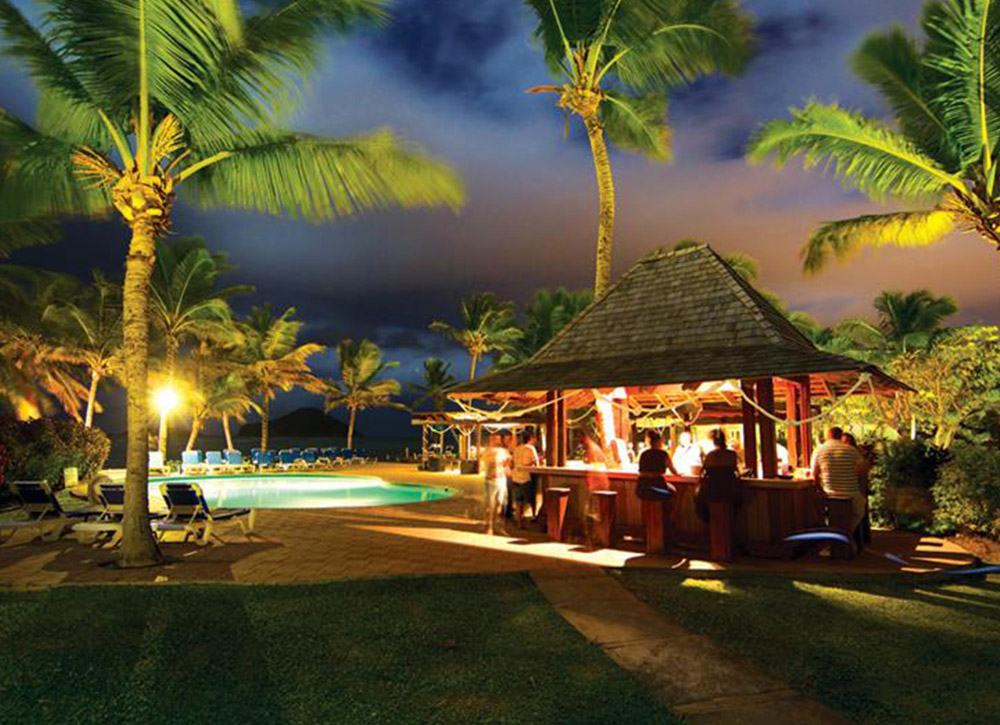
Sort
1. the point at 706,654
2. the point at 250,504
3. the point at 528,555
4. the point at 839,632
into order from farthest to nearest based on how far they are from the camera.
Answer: the point at 250,504
the point at 528,555
the point at 839,632
the point at 706,654

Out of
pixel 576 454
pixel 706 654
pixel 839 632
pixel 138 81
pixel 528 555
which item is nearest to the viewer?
pixel 706 654

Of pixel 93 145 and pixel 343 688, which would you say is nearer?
pixel 343 688

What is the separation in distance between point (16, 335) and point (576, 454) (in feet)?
78.6

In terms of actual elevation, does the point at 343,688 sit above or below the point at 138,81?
below

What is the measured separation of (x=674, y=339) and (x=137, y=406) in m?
7.75

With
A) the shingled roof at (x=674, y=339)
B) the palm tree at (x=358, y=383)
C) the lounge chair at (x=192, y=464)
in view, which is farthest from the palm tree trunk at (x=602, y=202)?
the palm tree at (x=358, y=383)

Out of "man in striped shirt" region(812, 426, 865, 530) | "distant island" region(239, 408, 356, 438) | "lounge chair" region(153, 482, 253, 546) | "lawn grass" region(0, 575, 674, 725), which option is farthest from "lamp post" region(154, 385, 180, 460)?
"distant island" region(239, 408, 356, 438)

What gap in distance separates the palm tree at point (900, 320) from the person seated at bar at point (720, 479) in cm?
3256

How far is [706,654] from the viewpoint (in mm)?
4461

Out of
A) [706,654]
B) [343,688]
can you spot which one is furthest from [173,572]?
[706,654]

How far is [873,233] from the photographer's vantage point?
47.9ft

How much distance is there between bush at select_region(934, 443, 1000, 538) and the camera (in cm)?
859

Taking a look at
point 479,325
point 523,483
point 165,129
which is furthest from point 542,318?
point 165,129

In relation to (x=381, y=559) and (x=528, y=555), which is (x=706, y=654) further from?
(x=381, y=559)
